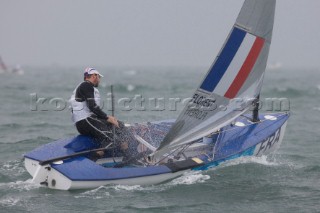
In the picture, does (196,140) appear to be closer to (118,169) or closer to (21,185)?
(118,169)

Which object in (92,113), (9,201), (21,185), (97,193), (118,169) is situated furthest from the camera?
(92,113)

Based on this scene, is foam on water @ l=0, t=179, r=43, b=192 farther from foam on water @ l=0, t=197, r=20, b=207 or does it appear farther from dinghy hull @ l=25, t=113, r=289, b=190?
foam on water @ l=0, t=197, r=20, b=207

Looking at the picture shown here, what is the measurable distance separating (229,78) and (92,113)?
2270mm

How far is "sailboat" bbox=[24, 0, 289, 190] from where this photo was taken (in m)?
7.36

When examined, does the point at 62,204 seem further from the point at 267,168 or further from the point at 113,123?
the point at 267,168

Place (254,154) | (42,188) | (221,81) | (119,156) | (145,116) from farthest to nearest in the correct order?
1. (145,116)
2. (254,154)
3. (119,156)
4. (221,81)
5. (42,188)

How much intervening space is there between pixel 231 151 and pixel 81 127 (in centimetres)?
260

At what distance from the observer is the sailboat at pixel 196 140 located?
7359 millimetres

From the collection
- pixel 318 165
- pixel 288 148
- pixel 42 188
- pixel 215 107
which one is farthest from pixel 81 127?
pixel 288 148

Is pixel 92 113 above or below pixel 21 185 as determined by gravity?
above

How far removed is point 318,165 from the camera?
30.0 feet

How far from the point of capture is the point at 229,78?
26.3 feet

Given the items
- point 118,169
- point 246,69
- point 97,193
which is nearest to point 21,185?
point 97,193

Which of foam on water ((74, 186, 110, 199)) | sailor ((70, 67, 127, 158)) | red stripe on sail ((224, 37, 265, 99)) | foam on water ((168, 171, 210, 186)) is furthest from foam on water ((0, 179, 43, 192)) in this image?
red stripe on sail ((224, 37, 265, 99))
